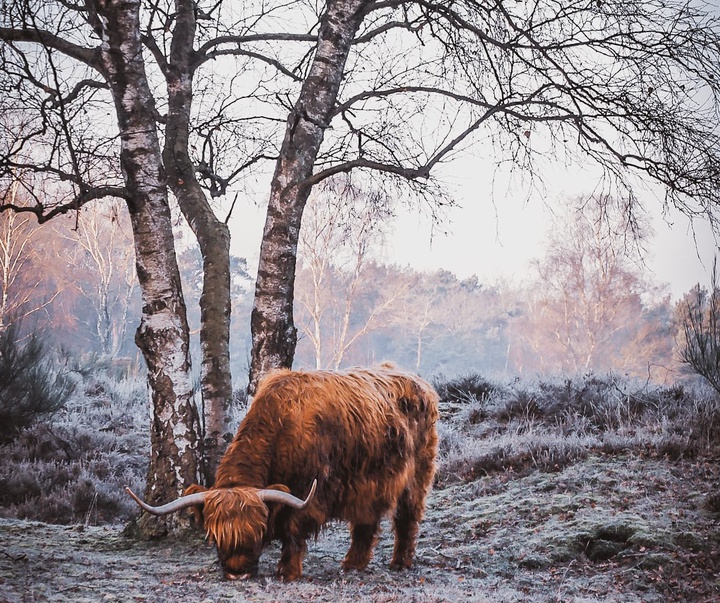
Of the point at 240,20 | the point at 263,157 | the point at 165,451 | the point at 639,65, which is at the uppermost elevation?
the point at 240,20

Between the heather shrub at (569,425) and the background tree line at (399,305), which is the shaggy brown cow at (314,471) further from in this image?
the background tree line at (399,305)

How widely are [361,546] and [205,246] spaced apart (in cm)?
365

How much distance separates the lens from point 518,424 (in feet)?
37.6

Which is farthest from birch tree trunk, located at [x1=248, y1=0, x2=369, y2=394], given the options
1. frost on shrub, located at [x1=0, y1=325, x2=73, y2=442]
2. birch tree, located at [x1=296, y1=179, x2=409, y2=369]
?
birch tree, located at [x1=296, y1=179, x2=409, y2=369]

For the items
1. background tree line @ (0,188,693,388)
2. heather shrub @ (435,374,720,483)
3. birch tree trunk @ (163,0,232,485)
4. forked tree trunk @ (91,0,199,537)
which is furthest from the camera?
background tree line @ (0,188,693,388)

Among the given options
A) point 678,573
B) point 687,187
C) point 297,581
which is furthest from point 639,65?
point 297,581

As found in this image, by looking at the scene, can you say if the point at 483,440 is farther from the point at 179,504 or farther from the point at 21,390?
the point at 21,390

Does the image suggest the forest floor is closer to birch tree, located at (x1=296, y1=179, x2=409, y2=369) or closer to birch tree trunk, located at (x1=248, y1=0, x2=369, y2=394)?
birch tree trunk, located at (x1=248, y1=0, x2=369, y2=394)

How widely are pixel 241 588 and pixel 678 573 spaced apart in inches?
132

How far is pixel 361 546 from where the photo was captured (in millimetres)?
6035

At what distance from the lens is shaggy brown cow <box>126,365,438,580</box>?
4.95 metres

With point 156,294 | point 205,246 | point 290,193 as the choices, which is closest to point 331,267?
point 205,246

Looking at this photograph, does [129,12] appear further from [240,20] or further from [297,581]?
[297,581]

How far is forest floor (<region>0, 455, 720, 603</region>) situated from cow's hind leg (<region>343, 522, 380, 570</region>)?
118 millimetres
